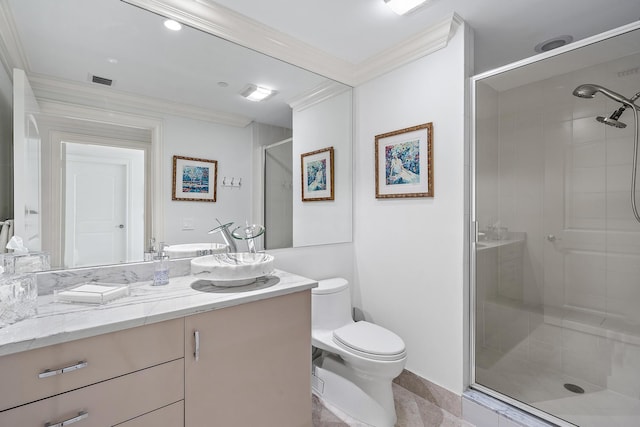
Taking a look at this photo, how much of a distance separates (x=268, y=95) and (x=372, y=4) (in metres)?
0.81

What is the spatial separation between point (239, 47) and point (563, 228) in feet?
7.85

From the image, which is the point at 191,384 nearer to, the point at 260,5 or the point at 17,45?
the point at 17,45

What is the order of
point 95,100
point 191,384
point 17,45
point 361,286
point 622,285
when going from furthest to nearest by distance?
1. point 361,286
2. point 622,285
3. point 95,100
4. point 17,45
5. point 191,384

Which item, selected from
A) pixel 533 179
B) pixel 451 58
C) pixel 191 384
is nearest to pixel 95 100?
pixel 191 384

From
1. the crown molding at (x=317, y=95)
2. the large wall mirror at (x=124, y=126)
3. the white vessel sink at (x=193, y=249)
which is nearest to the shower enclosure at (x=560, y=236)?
the crown molding at (x=317, y=95)

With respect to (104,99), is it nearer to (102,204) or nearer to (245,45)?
(102,204)

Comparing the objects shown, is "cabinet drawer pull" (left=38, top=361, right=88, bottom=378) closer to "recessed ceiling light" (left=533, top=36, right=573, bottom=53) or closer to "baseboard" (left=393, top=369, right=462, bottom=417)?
"baseboard" (left=393, top=369, right=462, bottom=417)

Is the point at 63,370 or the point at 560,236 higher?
the point at 560,236

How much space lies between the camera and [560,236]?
6.64ft

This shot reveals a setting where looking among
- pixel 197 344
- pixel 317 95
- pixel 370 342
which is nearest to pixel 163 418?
pixel 197 344

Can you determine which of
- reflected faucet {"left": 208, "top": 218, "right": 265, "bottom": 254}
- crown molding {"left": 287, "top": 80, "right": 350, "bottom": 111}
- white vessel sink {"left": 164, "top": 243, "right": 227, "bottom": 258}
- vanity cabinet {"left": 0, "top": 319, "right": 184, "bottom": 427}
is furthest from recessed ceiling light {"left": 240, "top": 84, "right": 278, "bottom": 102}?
vanity cabinet {"left": 0, "top": 319, "right": 184, "bottom": 427}

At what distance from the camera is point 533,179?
80.5 inches

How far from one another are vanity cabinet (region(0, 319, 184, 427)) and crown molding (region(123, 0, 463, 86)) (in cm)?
152

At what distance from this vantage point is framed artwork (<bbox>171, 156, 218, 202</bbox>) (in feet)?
5.30
